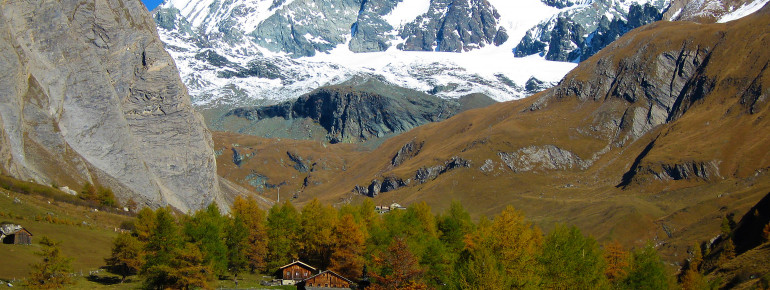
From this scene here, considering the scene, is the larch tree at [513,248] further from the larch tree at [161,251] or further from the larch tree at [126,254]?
the larch tree at [126,254]

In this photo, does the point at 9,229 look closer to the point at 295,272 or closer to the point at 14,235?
the point at 14,235

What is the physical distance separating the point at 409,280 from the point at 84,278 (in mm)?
39912

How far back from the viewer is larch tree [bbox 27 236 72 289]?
71875mm

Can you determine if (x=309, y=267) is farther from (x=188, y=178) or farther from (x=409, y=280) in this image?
(x=188, y=178)

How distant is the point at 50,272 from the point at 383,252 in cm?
3086

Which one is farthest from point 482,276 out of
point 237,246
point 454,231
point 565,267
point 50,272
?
point 237,246

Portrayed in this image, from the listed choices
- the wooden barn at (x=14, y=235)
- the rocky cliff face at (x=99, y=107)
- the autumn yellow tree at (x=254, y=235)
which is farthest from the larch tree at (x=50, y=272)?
the rocky cliff face at (x=99, y=107)

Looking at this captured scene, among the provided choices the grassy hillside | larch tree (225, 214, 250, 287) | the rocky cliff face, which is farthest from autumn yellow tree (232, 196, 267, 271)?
the rocky cliff face

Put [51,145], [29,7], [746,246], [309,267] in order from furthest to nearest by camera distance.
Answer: [29,7]
[51,145]
[746,246]
[309,267]

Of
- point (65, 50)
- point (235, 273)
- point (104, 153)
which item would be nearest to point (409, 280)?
point (235, 273)

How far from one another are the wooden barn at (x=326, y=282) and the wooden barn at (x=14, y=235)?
3254cm

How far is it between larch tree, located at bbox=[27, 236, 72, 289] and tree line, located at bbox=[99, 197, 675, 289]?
28.4ft

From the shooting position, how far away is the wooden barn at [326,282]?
274ft

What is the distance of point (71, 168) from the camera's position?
136 metres
